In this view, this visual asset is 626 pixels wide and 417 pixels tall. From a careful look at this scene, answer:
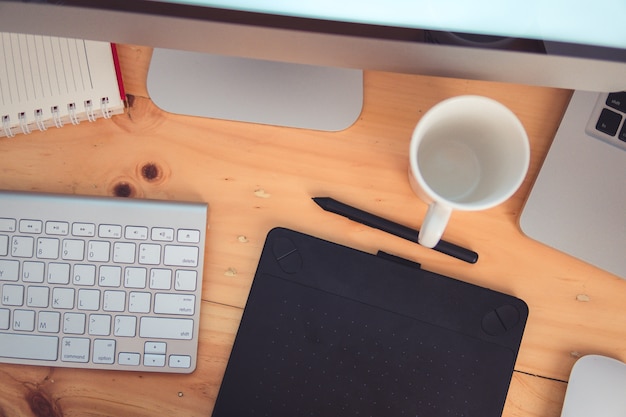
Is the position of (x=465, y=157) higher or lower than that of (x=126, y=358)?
higher

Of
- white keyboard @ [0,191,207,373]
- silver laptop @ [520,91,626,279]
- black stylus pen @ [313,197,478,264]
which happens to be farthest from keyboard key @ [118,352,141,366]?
silver laptop @ [520,91,626,279]

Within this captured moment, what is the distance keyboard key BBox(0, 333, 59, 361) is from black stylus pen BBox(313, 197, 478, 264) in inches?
10.5

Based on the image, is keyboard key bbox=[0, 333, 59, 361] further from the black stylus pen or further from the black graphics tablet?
the black stylus pen

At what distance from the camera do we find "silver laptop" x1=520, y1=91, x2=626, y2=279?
→ 0.52m

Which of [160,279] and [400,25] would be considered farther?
[160,279]

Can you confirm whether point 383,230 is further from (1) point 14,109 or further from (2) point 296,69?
(1) point 14,109

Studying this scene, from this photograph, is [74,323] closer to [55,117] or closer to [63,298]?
[63,298]

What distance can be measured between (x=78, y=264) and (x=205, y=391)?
16 cm

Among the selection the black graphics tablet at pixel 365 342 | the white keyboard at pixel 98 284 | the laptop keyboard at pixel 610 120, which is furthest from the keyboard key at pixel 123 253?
the laptop keyboard at pixel 610 120

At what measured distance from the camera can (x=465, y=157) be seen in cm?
51

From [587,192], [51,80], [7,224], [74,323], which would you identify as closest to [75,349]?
[74,323]

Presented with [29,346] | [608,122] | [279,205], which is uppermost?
[608,122]

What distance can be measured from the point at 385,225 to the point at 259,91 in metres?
0.17

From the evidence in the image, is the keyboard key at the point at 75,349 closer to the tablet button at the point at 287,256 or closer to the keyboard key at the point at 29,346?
the keyboard key at the point at 29,346
